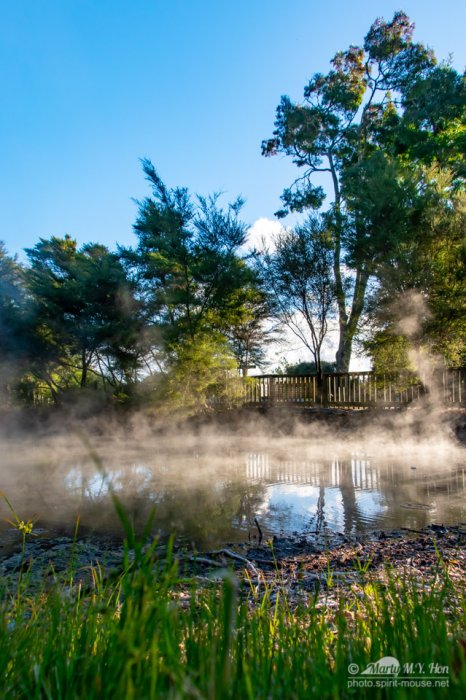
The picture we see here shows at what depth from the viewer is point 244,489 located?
6324 mm

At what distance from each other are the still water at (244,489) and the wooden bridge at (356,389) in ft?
10.5

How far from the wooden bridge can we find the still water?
3.22 m

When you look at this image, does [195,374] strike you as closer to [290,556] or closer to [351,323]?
[351,323]

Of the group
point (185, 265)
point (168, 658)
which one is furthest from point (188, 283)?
point (168, 658)

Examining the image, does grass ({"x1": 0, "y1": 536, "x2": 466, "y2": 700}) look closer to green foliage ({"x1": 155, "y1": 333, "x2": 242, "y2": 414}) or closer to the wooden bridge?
green foliage ({"x1": 155, "y1": 333, "x2": 242, "y2": 414})

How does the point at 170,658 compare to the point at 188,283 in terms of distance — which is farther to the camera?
the point at 188,283

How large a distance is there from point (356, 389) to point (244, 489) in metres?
9.40

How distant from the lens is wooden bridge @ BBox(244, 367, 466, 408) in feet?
43.2

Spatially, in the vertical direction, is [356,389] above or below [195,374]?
below

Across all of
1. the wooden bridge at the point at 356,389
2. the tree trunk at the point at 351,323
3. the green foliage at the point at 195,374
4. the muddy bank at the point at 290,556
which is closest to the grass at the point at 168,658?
the muddy bank at the point at 290,556

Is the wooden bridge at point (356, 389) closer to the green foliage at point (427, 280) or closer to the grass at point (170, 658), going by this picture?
the green foliage at point (427, 280)

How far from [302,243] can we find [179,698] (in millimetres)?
16531

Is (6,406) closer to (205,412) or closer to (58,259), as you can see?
(58,259)

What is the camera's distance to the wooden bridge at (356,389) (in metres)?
13.2
